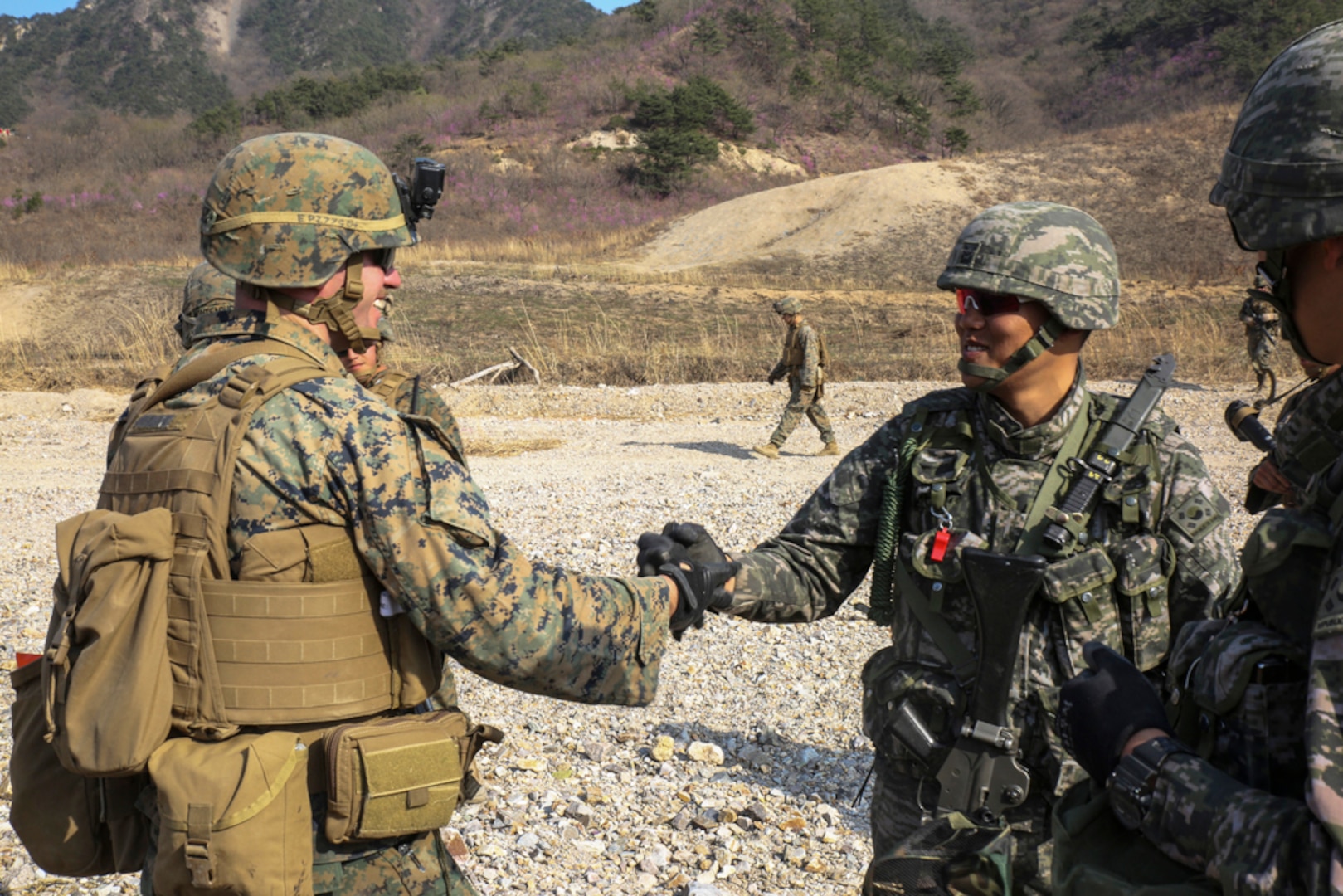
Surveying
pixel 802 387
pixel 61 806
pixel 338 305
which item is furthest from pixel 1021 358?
pixel 802 387

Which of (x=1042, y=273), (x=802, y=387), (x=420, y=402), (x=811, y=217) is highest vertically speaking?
(x=811, y=217)

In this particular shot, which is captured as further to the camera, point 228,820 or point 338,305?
point 338,305

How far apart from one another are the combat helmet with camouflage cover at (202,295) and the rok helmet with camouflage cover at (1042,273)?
138 inches

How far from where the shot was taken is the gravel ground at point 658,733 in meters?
3.59

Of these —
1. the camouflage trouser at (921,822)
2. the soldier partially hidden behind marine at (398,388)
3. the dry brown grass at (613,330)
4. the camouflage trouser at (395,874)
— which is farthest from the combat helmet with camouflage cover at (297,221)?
the dry brown grass at (613,330)

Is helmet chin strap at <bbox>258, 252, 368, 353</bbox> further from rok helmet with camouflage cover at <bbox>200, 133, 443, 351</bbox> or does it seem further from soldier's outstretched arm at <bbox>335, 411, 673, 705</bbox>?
soldier's outstretched arm at <bbox>335, 411, 673, 705</bbox>

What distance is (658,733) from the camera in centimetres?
463

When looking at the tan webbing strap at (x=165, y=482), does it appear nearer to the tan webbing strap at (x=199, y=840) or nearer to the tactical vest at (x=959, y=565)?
the tan webbing strap at (x=199, y=840)

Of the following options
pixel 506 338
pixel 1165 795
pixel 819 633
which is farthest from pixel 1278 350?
pixel 1165 795

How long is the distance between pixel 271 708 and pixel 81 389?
13619 mm

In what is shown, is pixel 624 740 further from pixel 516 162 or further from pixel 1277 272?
pixel 516 162

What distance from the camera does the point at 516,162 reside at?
3547 cm

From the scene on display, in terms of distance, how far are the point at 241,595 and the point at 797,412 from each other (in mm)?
9528

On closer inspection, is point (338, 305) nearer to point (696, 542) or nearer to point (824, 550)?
point (696, 542)
